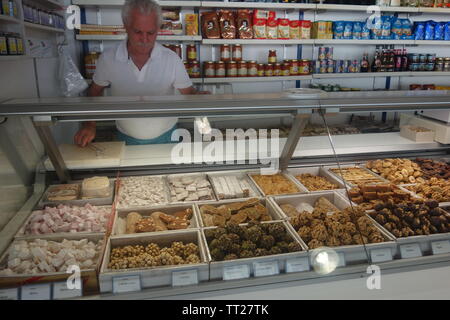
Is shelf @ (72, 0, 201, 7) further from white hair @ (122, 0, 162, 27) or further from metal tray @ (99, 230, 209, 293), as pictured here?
metal tray @ (99, 230, 209, 293)

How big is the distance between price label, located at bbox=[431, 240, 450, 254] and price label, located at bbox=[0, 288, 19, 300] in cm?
170

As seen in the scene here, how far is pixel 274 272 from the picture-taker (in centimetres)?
153

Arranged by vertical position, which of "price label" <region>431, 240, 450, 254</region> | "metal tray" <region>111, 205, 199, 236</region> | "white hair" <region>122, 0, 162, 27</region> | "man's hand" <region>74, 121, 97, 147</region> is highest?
"white hair" <region>122, 0, 162, 27</region>

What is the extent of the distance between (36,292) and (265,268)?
0.84m

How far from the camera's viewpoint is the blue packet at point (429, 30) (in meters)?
5.31

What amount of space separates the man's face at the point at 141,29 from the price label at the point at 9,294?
1822 millimetres

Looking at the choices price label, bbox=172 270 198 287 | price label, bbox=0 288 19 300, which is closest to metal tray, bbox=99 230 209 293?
price label, bbox=172 270 198 287

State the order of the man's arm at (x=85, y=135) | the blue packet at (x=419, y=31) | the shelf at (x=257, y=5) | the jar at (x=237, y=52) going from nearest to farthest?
1. the man's arm at (x=85, y=135)
2. the shelf at (x=257, y=5)
3. the jar at (x=237, y=52)
4. the blue packet at (x=419, y=31)

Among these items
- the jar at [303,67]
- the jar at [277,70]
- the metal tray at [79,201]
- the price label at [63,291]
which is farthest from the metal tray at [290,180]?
the jar at [303,67]

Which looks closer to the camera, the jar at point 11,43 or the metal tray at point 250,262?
the metal tray at point 250,262

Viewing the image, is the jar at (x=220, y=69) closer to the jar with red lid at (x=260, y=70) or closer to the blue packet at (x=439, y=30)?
the jar with red lid at (x=260, y=70)

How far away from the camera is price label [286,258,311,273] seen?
155 centimetres
